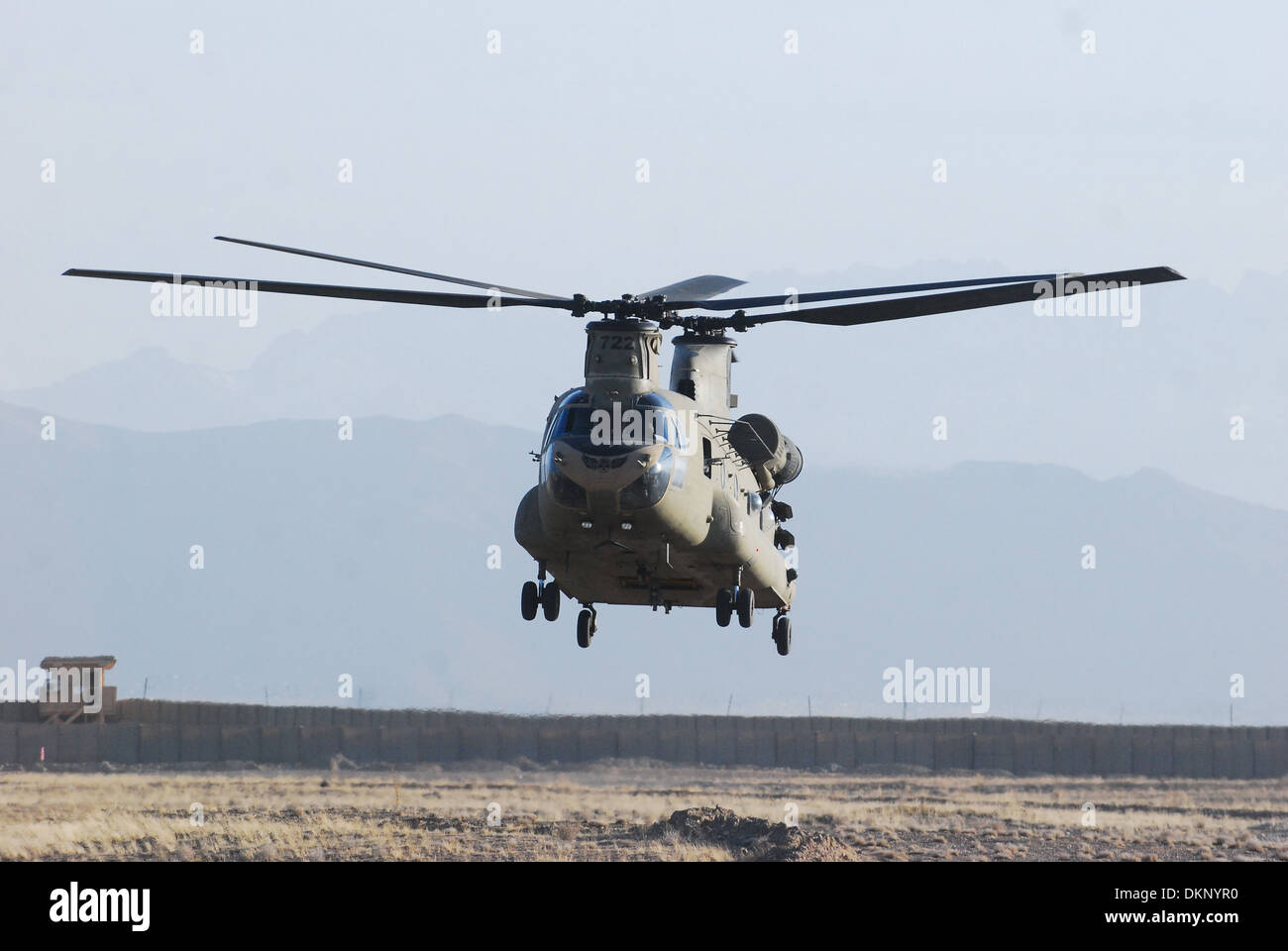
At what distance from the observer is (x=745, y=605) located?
29672 millimetres

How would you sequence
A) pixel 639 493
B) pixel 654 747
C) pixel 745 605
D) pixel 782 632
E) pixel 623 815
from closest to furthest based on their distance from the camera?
1. pixel 639 493
2. pixel 745 605
3. pixel 782 632
4. pixel 623 815
5. pixel 654 747

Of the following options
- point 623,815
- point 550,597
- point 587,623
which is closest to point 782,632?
point 587,623

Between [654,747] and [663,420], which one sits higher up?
[663,420]

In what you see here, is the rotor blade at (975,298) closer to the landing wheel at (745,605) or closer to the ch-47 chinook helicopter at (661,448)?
the ch-47 chinook helicopter at (661,448)

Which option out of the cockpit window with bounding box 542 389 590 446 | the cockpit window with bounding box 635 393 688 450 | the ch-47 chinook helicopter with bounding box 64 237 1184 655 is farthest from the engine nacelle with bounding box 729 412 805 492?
the cockpit window with bounding box 542 389 590 446

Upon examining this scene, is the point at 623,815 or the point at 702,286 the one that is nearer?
the point at 702,286

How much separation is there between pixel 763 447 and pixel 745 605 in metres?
3.12

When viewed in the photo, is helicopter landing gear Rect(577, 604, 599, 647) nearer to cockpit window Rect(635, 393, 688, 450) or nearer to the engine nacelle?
the engine nacelle

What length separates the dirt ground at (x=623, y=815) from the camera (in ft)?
149

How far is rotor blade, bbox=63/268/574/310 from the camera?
27875 mm

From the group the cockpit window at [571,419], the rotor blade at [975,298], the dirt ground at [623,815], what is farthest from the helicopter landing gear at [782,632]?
the dirt ground at [623,815]

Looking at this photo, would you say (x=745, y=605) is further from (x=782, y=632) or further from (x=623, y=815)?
(x=623, y=815)
